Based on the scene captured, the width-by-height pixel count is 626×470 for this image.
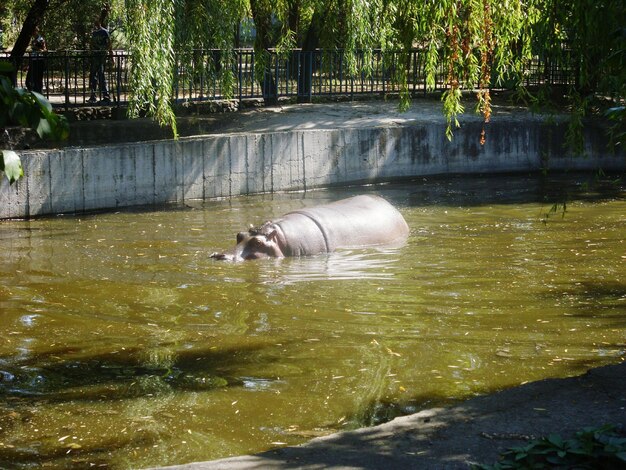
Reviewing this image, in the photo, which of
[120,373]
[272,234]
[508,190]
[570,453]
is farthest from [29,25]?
[570,453]

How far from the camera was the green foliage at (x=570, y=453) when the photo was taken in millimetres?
4551

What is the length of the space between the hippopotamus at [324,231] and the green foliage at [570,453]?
6.87 metres

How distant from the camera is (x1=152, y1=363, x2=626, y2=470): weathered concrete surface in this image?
15.9ft

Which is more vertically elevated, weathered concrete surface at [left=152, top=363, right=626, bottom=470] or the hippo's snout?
weathered concrete surface at [left=152, top=363, right=626, bottom=470]

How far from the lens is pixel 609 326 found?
855 cm

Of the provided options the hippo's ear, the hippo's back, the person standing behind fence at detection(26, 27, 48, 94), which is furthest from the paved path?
the hippo's ear

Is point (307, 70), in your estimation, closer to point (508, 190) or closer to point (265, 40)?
point (265, 40)

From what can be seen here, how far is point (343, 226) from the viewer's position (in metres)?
12.2

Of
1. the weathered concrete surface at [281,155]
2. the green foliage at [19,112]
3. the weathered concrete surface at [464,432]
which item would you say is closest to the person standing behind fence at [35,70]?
the weathered concrete surface at [281,155]

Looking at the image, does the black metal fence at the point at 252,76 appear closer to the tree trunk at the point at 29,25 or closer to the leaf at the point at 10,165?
the tree trunk at the point at 29,25

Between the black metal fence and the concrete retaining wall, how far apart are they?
3.55 ft

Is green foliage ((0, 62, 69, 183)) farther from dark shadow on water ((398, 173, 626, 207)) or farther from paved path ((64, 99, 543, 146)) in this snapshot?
paved path ((64, 99, 543, 146))

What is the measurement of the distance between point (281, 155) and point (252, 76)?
2.95m

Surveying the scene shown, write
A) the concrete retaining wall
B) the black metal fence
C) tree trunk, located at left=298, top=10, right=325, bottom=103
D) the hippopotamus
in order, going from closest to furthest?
the hippopotamus < the concrete retaining wall < the black metal fence < tree trunk, located at left=298, top=10, right=325, bottom=103
